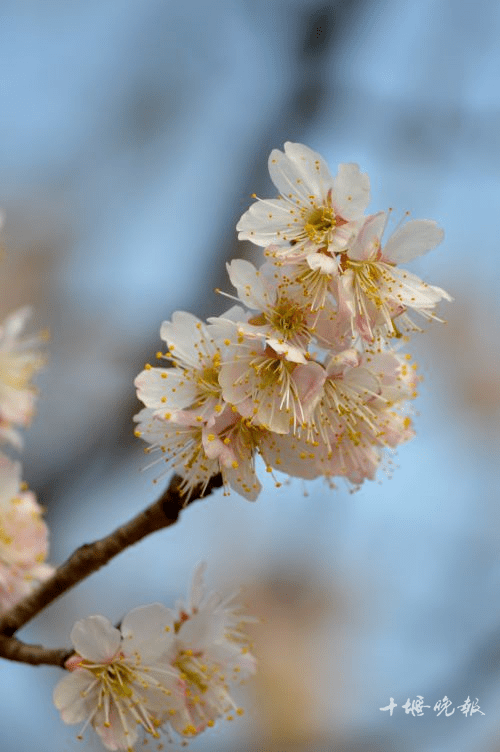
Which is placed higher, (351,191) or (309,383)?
(351,191)

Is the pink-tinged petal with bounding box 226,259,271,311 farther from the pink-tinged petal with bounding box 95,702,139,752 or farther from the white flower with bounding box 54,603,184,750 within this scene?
the pink-tinged petal with bounding box 95,702,139,752

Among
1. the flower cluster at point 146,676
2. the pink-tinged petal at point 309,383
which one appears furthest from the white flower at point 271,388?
the flower cluster at point 146,676

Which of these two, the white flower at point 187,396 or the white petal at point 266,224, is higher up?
the white petal at point 266,224

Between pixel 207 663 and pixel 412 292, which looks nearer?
pixel 412 292

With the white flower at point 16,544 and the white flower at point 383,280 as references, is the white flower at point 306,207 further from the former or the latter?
the white flower at point 16,544

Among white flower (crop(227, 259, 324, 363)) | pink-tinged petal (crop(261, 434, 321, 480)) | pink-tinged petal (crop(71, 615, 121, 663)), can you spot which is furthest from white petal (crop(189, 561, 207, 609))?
white flower (crop(227, 259, 324, 363))

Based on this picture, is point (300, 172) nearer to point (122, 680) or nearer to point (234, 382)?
point (234, 382)

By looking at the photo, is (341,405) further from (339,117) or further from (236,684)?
(339,117)

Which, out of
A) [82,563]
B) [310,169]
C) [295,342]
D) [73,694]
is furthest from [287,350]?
[73,694]
